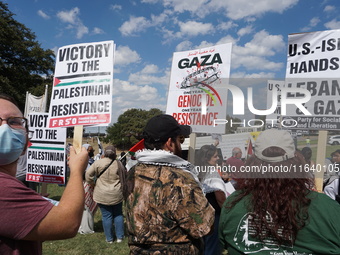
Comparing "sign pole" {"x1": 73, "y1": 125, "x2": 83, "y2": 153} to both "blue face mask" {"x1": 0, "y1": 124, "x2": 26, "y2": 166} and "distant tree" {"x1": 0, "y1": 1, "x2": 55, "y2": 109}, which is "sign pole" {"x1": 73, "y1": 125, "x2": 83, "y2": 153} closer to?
"blue face mask" {"x1": 0, "y1": 124, "x2": 26, "y2": 166}

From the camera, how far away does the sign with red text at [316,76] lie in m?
3.37

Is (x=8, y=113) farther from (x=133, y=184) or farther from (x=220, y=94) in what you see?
(x=220, y=94)

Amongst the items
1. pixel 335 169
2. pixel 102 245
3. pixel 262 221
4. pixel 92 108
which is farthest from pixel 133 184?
pixel 102 245

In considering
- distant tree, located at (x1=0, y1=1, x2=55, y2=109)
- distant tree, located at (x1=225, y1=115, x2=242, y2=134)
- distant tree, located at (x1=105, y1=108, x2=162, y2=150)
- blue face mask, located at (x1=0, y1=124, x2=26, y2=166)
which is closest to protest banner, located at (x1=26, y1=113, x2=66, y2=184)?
distant tree, located at (x1=225, y1=115, x2=242, y2=134)

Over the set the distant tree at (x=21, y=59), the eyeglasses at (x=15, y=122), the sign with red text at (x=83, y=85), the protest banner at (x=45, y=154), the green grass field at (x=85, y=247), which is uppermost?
the distant tree at (x=21, y=59)

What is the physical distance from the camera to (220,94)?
12.5 ft

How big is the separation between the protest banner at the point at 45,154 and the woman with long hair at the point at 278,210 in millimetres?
4456

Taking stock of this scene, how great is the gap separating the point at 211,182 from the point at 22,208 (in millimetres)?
2451

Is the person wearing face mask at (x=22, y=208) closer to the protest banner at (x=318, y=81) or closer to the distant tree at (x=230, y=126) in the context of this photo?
the distant tree at (x=230, y=126)

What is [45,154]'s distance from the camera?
5.61 metres

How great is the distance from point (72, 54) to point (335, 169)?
3844mm

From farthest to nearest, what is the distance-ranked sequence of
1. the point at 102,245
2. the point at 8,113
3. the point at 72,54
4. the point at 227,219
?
1. the point at 102,245
2. the point at 72,54
3. the point at 227,219
4. the point at 8,113

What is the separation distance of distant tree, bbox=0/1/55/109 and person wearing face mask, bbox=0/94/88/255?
29946mm

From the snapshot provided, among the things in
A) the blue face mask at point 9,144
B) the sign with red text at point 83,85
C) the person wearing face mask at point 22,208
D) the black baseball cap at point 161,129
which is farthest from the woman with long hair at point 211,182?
the blue face mask at point 9,144
